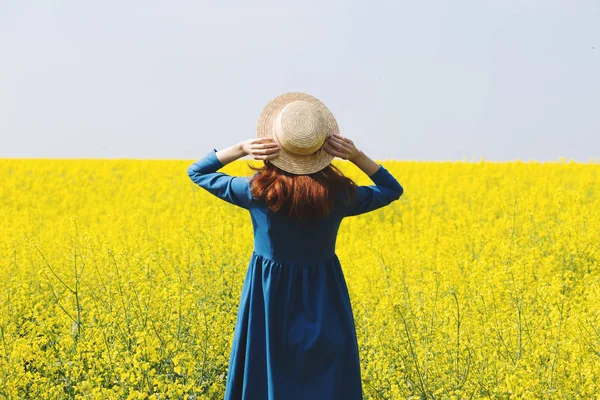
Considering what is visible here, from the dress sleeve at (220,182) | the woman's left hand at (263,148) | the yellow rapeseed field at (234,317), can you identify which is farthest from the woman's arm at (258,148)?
the yellow rapeseed field at (234,317)

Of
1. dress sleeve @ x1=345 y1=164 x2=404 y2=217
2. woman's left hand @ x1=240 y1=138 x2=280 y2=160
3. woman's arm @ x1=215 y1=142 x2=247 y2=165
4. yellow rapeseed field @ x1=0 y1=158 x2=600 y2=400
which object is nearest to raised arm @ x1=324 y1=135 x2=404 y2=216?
dress sleeve @ x1=345 y1=164 x2=404 y2=217

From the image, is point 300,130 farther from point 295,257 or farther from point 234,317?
point 234,317

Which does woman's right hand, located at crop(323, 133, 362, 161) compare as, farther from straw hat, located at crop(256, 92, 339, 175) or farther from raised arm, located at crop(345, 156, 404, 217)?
raised arm, located at crop(345, 156, 404, 217)

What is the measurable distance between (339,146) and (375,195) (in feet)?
1.01

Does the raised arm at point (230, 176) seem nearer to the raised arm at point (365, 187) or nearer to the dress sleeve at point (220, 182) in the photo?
the dress sleeve at point (220, 182)

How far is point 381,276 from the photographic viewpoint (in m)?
4.92

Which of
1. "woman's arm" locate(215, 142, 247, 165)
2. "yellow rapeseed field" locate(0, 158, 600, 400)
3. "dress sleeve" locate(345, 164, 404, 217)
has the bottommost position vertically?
"yellow rapeseed field" locate(0, 158, 600, 400)

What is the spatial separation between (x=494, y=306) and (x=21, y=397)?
275 centimetres

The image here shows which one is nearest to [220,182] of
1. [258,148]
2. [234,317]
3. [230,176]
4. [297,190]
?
[230,176]

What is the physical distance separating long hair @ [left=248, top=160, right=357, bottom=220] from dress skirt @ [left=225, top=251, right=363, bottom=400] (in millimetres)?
→ 294

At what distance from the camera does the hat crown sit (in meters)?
2.32

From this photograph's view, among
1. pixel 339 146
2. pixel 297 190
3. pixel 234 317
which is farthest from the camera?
pixel 234 317

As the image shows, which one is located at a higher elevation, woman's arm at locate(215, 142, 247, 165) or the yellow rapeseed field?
woman's arm at locate(215, 142, 247, 165)

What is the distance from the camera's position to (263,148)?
2.37 meters
